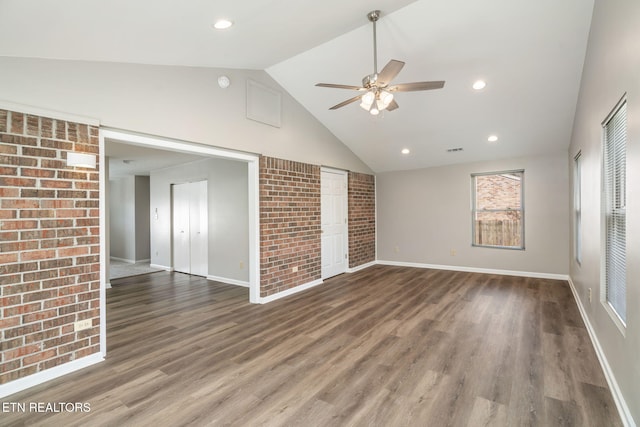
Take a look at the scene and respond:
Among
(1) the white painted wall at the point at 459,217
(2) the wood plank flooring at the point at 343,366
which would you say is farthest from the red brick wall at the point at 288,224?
(1) the white painted wall at the point at 459,217

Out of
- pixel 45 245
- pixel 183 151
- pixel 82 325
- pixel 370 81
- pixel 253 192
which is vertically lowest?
pixel 82 325

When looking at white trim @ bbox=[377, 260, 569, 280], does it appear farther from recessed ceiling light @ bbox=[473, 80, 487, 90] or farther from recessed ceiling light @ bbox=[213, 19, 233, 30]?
recessed ceiling light @ bbox=[213, 19, 233, 30]

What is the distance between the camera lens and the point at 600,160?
2484mm

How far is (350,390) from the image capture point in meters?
2.14

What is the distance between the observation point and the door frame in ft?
8.63

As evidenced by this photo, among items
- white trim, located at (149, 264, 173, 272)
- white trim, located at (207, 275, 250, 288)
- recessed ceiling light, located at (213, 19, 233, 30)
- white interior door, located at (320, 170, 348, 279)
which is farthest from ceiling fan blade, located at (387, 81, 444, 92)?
white trim, located at (149, 264, 173, 272)

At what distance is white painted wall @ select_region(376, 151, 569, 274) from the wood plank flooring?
1.33 m

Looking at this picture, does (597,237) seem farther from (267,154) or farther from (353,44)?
(267,154)

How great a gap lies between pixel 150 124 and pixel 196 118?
1.78ft

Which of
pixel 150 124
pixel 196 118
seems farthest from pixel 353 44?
pixel 150 124

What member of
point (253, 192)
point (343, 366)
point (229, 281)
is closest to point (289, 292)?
point (229, 281)

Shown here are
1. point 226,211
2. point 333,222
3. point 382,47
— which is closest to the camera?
point 382,47

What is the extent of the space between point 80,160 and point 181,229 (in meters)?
4.22

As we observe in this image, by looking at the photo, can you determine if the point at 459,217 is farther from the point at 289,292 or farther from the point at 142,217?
the point at 142,217
